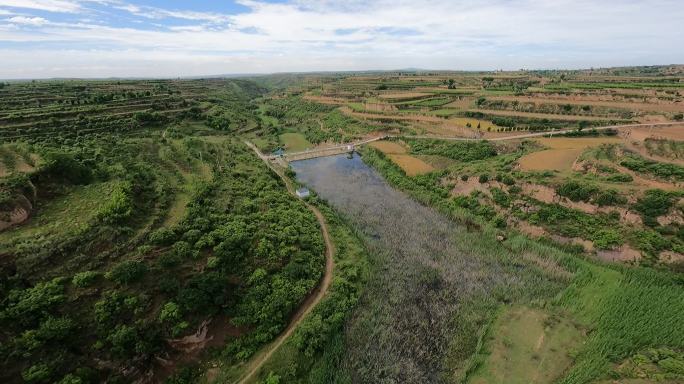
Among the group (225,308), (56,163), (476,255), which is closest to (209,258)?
(225,308)

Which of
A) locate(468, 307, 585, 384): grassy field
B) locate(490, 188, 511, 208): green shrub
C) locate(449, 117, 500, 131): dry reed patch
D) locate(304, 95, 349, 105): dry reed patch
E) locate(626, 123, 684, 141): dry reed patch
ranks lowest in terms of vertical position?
locate(468, 307, 585, 384): grassy field

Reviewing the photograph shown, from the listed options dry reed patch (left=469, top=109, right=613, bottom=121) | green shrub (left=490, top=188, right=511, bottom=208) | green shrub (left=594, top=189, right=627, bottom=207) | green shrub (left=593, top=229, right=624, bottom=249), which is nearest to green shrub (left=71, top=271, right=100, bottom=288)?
green shrub (left=490, top=188, right=511, bottom=208)

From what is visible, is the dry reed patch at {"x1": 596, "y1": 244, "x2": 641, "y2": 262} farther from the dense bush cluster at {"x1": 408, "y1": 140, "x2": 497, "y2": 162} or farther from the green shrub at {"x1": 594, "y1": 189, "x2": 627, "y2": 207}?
the dense bush cluster at {"x1": 408, "y1": 140, "x2": 497, "y2": 162}

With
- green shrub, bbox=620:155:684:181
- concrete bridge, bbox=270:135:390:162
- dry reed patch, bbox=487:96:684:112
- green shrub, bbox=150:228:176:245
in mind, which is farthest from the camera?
dry reed patch, bbox=487:96:684:112

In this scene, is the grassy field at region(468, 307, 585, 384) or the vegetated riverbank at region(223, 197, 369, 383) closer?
the vegetated riverbank at region(223, 197, 369, 383)

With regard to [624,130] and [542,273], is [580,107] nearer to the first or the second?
[624,130]
